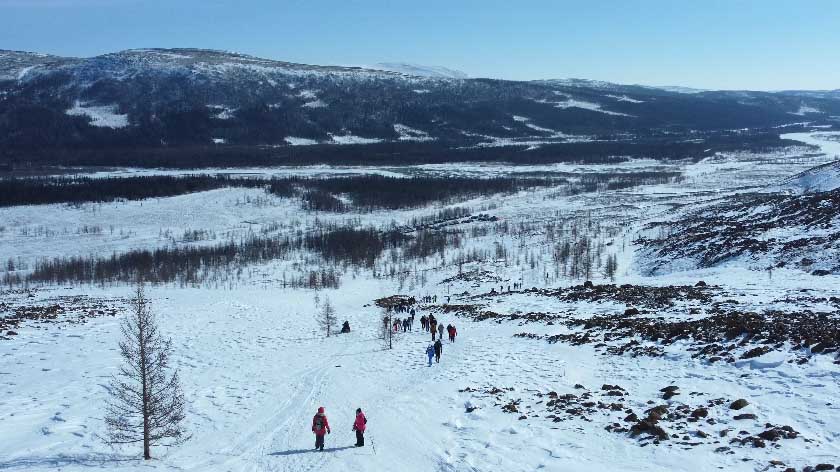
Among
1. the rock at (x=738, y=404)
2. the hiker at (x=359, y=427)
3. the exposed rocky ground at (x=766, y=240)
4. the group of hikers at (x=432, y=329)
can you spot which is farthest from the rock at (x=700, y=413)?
the exposed rocky ground at (x=766, y=240)

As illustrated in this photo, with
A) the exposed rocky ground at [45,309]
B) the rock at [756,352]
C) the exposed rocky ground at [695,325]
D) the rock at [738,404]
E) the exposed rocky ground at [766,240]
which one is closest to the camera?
the rock at [738,404]

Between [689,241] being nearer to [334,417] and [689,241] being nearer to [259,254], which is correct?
[334,417]

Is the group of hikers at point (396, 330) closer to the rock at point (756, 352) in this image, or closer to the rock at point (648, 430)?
the rock at point (648, 430)

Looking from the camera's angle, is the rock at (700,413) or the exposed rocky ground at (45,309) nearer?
the rock at (700,413)

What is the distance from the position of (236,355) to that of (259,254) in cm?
5594

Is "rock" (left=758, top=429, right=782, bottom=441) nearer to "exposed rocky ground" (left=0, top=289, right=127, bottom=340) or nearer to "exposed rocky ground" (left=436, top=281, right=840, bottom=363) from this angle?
"exposed rocky ground" (left=436, top=281, right=840, bottom=363)

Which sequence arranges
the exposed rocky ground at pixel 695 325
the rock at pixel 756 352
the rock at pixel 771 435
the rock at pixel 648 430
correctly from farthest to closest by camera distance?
the exposed rocky ground at pixel 695 325, the rock at pixel 756 352, the rock at pixel 648 430, the rock at pixel 771 435

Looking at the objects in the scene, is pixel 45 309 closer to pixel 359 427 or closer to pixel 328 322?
pixel 328 322

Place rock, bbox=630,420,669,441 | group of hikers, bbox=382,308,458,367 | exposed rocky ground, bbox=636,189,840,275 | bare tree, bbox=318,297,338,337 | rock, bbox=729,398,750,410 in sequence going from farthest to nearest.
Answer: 1. exposed rocky ground, bbox=636,189,840,275
2. bare tree, bbox=318,297,338,337
3. group of hikers, bbox=382,308,458,367
4. rock, bbox=729,398,750,410
5. rock, bbox=630,420,669,441

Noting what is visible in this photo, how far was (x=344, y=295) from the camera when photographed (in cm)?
5747

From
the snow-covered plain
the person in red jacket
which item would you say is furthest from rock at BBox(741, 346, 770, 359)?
the person in red jacket

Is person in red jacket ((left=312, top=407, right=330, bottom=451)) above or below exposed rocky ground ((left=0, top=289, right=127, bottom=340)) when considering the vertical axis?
above

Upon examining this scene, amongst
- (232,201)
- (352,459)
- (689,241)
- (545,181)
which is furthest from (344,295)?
(545,181)

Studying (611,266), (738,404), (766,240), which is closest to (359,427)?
(738,404)
